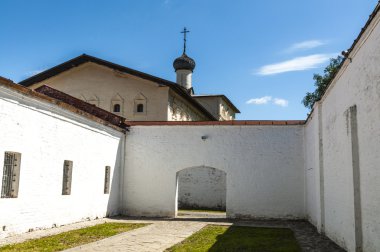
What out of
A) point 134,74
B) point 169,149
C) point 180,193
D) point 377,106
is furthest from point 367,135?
point 134,74

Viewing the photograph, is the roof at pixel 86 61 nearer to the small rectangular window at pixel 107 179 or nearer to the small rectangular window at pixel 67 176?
the small rectangular window at pixel 107 179

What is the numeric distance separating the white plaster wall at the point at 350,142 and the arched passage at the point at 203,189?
955 cm

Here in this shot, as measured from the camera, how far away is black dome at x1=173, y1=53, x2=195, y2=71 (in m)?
32.6

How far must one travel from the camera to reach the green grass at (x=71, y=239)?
26.7ft

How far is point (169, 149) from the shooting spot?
16016mm

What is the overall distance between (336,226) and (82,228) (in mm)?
6657

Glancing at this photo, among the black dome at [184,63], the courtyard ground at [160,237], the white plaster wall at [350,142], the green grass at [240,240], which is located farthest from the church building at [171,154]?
the black dome at [184,63]

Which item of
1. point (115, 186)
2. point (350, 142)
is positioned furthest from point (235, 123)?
point (350, 142)

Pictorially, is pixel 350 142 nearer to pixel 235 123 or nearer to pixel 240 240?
pixel 240 240

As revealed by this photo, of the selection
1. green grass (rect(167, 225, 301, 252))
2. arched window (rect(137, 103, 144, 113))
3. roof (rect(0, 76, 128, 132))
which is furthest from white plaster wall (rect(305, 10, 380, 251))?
arched window (rect(137, 103, 144, 113))

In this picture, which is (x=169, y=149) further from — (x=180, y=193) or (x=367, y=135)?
(x=367, y=135)

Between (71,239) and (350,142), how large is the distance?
6390 millimetres

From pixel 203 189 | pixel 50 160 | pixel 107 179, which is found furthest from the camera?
pixel 203 189

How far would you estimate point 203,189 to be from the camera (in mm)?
20422
